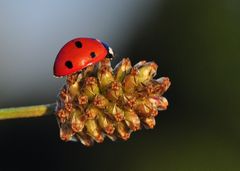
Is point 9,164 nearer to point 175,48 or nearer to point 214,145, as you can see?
point 214,145

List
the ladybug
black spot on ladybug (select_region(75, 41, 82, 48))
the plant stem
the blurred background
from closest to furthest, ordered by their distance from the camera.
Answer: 1. the plant stem
2. the ladybug
3. black spot on ladybug (select_region(75, 41, 82, 48))
4. the blurred background

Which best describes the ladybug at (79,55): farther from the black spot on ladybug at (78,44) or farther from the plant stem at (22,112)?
the plant stem at (22,112)

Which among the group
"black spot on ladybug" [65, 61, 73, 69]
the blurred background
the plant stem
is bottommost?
the blurred background

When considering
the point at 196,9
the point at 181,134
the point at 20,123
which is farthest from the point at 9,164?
the point at 196,9

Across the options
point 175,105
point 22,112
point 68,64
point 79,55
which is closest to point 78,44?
point 79,55

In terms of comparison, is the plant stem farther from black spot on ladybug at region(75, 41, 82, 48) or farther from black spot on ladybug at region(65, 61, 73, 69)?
black spot on ladybug at region(75, 41, 82, 48)

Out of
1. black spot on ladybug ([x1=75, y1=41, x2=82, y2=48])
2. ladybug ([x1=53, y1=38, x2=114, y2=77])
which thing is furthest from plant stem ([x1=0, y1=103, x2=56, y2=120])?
black spot on ladybug ([x1=75, y1=41, x2=82, y2=48])

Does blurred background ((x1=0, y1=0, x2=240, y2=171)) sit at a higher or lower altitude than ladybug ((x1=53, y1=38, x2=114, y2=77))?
lower

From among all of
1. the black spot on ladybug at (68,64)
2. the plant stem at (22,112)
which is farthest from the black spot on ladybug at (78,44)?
the plant stem at (22,112)
